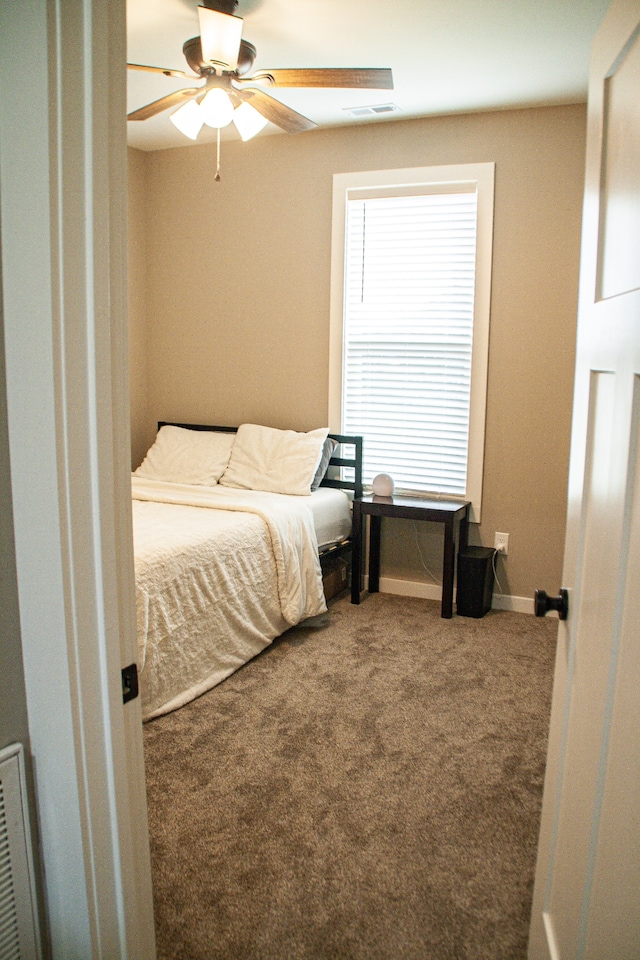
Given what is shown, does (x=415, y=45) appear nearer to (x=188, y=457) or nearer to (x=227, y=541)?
(x=227, y=541)

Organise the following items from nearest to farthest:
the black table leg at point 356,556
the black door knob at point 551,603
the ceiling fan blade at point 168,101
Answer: the black door knob at point 551,603 < the ceiling fan blade at point 168,101 < the black table leg at point 356,556

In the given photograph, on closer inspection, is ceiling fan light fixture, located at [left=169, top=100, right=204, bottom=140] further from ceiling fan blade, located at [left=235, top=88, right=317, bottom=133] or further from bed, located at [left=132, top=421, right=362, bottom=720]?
bed, located at [left=132, top=421, right=362, bottom=720]

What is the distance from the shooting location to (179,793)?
2.27 metres

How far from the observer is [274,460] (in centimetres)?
423

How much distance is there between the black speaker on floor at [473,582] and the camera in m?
3.93

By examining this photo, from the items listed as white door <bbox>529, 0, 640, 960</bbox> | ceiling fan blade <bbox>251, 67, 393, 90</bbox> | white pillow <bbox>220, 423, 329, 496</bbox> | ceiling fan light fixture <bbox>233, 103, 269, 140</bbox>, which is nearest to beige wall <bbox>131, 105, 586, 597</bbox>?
white pillow <bbox>220, 423, 329, 496</bbox>

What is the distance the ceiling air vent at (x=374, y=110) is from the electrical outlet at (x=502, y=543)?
247 cm

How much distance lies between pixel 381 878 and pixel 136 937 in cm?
101

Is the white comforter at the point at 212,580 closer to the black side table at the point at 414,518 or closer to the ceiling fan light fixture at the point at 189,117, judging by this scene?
the black side table at the point at 414,518

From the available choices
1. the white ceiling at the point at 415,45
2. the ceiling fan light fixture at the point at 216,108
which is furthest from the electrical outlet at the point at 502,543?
the ceiling fan light fixture at the point at 216,108

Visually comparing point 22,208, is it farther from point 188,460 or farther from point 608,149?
point 188,460

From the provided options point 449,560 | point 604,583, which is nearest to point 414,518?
point 449,560

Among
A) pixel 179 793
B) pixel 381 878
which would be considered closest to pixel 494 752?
pixel 381 878

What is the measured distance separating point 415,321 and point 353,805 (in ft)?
9.35
